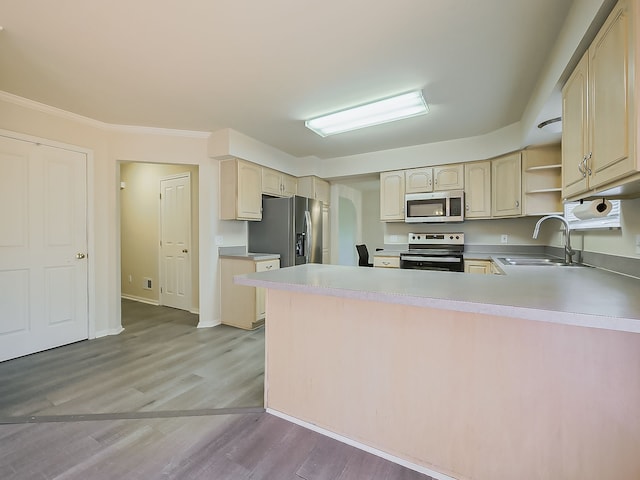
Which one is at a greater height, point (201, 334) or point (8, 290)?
point (8, 290)

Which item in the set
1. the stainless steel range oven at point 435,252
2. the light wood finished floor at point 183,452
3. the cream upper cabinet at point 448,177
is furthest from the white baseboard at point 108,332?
the cream upper cabinet at point 448,177

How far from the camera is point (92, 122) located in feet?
10.3

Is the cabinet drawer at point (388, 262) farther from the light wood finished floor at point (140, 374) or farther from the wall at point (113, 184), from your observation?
the wall at point (113, 184)

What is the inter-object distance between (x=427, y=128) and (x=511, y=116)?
0.83 meters

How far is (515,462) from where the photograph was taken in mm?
1232

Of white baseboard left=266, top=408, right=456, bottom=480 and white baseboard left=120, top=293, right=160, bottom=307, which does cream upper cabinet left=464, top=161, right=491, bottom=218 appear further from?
white baseboard left=120, top=293, right=160, bottom=307

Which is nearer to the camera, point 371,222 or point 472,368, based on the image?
point 472,368

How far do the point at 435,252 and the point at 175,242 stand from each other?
382 centimetres

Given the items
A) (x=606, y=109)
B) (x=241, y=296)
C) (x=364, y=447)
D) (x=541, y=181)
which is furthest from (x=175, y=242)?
(x=541, y=181)

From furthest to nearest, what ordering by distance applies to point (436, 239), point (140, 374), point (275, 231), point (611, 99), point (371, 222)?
point (371, 222), point (436, 239), point (275, 231), point (140, 374), point (611, 99)

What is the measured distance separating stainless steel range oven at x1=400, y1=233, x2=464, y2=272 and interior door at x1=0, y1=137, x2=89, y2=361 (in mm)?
3784

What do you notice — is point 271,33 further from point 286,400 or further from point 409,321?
point 286,400

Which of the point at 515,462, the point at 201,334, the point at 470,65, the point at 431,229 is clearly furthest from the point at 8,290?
the point at 431,229

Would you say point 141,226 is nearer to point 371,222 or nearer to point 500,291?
point 371,222
